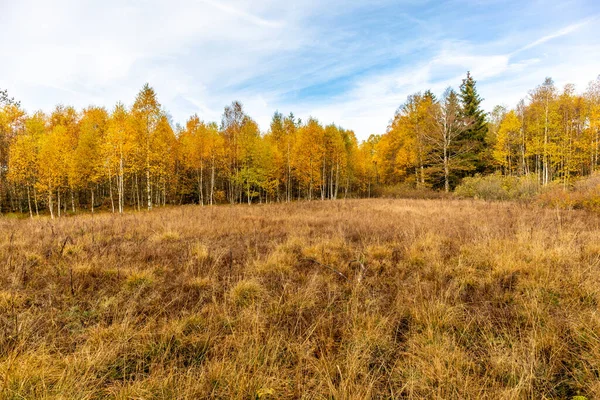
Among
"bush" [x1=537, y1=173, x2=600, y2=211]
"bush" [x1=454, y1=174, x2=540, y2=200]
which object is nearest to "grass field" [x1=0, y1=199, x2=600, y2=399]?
"bush" [x1=537, y1=173, x2=600, y2=211]

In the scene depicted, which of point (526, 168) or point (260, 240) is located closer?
point (260, 240)

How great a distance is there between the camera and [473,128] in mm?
26891

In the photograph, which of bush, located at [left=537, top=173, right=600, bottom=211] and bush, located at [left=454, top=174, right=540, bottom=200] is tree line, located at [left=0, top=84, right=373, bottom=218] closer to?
bush, located at [left=454, top=174, right=540, bottom=200]

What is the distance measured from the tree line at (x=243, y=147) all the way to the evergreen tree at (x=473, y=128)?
0.37 ft

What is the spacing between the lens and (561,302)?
10.4 feet

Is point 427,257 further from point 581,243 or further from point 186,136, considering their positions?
point 186,136

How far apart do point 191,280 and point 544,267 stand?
229 inches

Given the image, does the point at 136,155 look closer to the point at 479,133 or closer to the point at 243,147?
the point at 243,147

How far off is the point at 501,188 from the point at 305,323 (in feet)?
68.4

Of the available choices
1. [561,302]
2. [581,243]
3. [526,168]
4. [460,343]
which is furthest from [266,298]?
[526,168]

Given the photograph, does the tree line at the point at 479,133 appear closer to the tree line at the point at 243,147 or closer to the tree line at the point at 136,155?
the tree line at the point at 243,147

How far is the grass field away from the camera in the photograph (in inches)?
78.7

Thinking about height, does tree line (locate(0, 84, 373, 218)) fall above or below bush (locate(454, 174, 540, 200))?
above

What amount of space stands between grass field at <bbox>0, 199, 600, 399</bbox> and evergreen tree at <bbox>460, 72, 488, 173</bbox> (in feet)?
79.4
